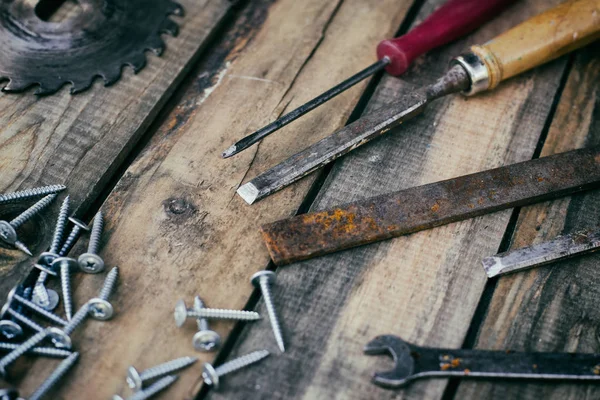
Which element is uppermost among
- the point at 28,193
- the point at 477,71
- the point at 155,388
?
the point at 477,71

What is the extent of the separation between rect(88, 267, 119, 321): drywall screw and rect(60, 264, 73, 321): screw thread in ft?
0.20

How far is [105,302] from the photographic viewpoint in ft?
4.81

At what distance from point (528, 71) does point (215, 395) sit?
5.24 feet

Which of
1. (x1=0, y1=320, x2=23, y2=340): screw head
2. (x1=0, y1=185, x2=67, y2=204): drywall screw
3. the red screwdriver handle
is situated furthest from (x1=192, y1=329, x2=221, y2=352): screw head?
the red screwdriver handle

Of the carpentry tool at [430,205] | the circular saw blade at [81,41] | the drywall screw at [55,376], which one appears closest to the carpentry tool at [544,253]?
the carpentry tool at [430,205]

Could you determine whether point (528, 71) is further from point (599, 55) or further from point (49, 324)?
point (49, 324)

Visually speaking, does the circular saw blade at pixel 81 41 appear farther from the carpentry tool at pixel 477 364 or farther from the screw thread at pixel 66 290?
the carpentry tool at pixel 477 364

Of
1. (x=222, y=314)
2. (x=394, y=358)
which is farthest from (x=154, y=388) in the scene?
(x=394, y=358)

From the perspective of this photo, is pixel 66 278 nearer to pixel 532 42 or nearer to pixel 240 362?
pixel 240 362

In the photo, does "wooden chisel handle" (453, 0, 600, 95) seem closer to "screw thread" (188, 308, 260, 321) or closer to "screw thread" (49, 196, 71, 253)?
"screw thread" (188, 308, 260, 321)

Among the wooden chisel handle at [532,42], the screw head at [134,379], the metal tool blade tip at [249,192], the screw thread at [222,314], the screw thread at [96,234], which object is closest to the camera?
the screw head at [134,379]

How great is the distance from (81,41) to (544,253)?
173 centimetres

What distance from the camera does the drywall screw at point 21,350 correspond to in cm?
141

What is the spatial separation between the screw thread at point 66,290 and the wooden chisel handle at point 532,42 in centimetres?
140
